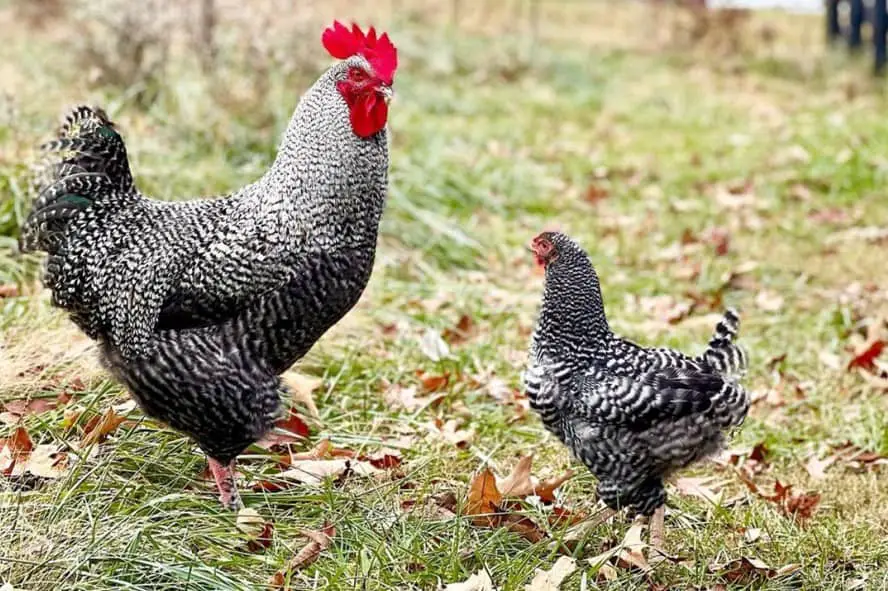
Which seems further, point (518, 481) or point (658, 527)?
point (518, 481)

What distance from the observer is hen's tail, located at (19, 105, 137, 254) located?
4008 mm

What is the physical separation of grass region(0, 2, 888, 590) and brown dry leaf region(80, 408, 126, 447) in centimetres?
6

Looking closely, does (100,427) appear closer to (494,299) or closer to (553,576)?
(553,576)

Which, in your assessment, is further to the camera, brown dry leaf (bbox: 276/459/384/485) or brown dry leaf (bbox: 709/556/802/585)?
brown dry leaf (bbox: 276/459/384/485)

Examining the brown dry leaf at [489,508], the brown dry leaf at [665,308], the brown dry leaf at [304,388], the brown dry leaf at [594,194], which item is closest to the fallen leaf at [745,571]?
the brown dry leaf at [489,508]

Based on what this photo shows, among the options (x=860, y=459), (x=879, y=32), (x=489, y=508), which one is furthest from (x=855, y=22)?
(x=489, y=508)

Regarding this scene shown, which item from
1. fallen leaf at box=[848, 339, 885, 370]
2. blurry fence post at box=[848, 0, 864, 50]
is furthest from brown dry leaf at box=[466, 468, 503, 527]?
blurry fence post at box=[848, 0, 864, 50]

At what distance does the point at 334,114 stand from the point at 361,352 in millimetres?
1841

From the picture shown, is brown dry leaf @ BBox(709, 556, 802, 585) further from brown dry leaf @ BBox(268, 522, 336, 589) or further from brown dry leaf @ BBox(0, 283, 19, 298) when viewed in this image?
brown dry leaf @ BBox(0, 283, 19, 298)

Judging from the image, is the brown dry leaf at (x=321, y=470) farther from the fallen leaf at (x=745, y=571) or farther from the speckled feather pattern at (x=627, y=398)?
the fallen leaf at (x=745, y=571)

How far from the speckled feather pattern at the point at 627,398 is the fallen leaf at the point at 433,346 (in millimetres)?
1536

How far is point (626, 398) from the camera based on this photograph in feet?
12.4

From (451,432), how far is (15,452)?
175 centimetres

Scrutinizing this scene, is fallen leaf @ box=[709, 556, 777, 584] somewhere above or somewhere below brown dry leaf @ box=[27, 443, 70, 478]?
below
